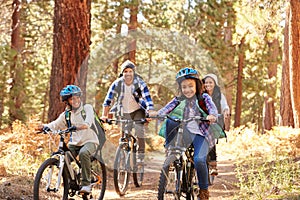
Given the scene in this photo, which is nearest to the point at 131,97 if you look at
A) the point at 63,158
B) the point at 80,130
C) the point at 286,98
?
the point at 80,130

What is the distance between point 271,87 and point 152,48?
291 inches

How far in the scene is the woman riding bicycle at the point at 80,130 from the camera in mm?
6398

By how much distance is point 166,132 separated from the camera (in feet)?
20.2

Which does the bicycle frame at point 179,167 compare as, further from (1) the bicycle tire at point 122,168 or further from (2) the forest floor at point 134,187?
(1) the bicycle tire at point 122,168

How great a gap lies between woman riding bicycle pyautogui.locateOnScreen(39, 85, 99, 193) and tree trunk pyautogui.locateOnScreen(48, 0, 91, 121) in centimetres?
387

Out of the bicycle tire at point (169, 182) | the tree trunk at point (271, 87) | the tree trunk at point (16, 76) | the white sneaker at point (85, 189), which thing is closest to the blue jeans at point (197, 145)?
the bicycle tire at point (169, 182)

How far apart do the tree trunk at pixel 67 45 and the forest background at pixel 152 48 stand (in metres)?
0.02

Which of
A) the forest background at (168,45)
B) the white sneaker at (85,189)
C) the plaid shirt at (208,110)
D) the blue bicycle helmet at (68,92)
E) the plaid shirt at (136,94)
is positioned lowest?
the white sneaker at (85,189)

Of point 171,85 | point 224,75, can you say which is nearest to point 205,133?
point 224,75

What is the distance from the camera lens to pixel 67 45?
1034 cm

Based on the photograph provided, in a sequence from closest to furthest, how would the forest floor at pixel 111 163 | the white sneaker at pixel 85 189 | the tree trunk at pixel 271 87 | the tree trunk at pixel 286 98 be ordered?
the white sneaker at pixel 85 189, the forest floor at pixel 111 163, the tree trunk at pixel 286 98, the tree trunk at pixel 271 87

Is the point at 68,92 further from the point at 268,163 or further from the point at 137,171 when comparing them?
the point at 268,163

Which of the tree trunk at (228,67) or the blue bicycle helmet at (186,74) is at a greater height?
the tree trunk at (228,67)

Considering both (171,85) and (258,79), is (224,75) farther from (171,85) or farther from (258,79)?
(171,85)
